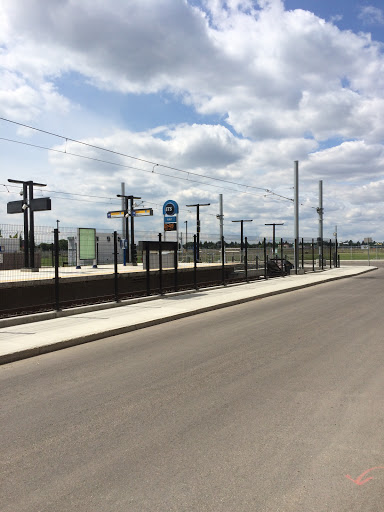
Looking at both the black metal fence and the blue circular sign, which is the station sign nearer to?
the blue circular sign

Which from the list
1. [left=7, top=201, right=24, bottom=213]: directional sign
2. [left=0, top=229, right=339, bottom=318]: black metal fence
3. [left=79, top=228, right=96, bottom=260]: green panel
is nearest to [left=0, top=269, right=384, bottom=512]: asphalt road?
[left=0, top=229, right=339, bottom=318]: black metal fence

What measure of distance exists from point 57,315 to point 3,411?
717 centimetres

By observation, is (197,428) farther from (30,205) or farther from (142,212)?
(142,212)

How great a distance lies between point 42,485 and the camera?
3.47 m

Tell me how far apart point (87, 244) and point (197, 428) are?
72.6ft

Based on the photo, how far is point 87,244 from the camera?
25.6 metres

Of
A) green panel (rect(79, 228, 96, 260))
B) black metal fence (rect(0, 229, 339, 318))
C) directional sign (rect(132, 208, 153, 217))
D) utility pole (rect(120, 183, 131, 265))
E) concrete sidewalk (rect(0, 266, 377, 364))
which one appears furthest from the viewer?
utility pole (rect(120, 183, 131, 265))

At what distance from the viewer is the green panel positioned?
997 inches

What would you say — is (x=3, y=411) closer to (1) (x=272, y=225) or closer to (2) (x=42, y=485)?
(2) (x=42, y=485)

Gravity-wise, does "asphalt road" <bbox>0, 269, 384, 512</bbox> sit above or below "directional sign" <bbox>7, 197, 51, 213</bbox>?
below

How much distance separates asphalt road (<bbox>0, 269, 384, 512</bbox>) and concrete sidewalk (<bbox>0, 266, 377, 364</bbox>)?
480 mm

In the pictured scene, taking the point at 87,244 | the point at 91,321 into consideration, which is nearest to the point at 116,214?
the point at 87,244

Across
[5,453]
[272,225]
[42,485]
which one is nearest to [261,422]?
[42,485]

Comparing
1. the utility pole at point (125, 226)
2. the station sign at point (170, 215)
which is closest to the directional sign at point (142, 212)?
the utility pole at point (125, 226)
